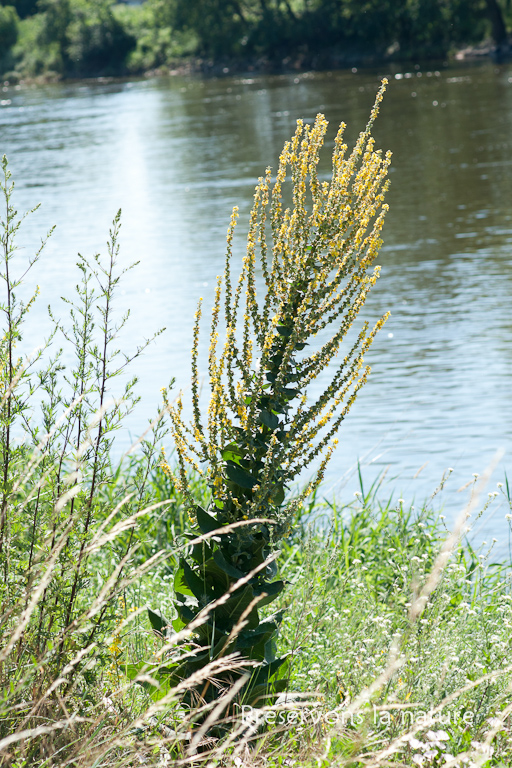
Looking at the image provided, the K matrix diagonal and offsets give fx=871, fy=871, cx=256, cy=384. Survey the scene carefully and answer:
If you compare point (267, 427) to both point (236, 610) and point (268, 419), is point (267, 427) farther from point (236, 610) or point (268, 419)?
point (236, 610)

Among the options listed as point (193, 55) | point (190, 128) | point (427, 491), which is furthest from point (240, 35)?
point (427, 491)

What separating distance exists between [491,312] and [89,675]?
7.68m

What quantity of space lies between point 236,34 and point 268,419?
203 feet

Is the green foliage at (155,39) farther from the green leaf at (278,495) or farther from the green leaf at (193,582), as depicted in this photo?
the green leaf at (193,582)

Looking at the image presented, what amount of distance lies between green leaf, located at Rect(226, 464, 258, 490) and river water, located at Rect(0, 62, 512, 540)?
2.52 m

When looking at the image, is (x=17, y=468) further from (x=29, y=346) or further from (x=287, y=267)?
(x=29, y=346)

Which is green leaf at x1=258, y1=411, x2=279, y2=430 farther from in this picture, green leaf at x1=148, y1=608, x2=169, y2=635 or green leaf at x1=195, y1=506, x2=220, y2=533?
green leaf at x1=148, y1=608, x2=169, y2=635

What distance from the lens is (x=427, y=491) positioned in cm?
604

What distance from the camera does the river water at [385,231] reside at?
701 centimetres

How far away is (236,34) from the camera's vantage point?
59.8 meters

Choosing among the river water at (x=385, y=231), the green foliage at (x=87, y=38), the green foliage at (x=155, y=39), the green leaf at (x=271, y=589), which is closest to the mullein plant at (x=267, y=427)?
the green leaf at (x=271, y=589)

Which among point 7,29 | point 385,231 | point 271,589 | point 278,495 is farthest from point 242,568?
point 7,29

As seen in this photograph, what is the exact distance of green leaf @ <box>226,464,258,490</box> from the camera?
9.30ft

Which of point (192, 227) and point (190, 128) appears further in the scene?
point (190, 128)
